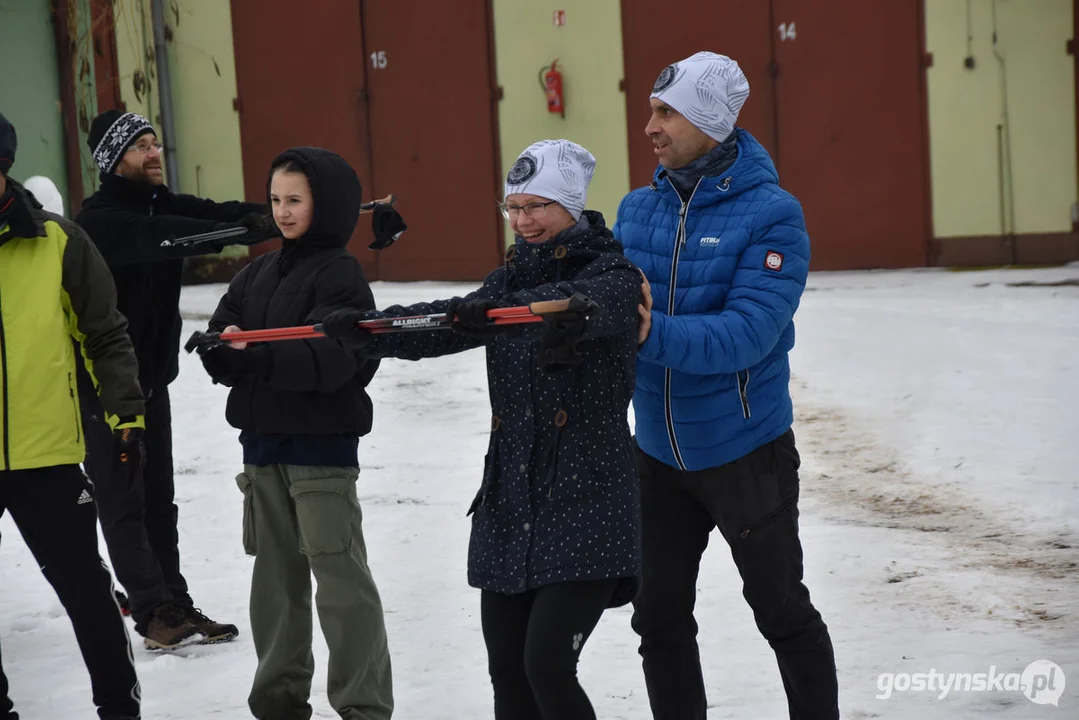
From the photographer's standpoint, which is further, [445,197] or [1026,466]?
[445,197]

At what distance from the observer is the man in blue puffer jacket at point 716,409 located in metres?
3.12

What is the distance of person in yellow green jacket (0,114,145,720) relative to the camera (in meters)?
3.52

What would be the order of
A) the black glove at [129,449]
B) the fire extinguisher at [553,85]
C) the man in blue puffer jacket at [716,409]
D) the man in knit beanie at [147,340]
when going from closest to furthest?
the man in blue puffer jacket at [716,409]
the black glove at [129,449]
the man in knit beanie at [147,340]
the fire extinguisher at [553,85]

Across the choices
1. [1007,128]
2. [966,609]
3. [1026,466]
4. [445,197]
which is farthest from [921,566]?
[445,197]

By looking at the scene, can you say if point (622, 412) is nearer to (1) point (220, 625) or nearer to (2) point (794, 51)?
(1) point (220, 625)

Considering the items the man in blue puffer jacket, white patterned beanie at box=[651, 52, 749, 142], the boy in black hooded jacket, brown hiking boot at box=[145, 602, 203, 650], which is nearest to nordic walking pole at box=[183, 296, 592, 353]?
the boy in black hooded jacket

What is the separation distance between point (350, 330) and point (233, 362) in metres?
0.54

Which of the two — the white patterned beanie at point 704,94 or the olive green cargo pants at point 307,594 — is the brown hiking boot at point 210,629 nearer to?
the olive green cargo pants at point 307,594

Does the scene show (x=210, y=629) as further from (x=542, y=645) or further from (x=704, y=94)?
(x=704, y=94)

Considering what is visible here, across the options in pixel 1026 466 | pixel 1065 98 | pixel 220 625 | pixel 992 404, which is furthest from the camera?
pixel 1065 98

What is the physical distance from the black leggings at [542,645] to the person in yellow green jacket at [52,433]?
1205 millimetres

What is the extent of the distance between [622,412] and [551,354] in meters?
0.37

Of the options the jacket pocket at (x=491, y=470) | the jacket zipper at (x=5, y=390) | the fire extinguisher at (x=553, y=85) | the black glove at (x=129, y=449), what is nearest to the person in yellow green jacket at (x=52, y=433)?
the jacket zipper at (x=5, y=390)

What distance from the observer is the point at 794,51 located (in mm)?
12031
